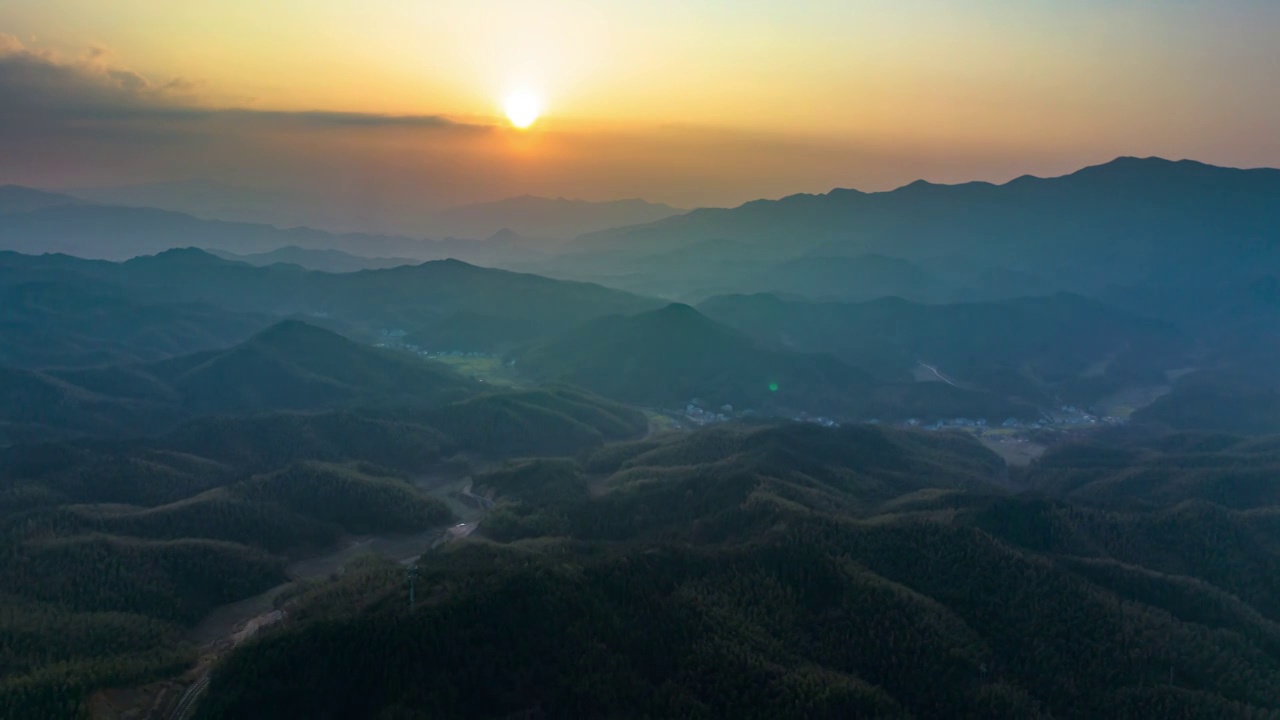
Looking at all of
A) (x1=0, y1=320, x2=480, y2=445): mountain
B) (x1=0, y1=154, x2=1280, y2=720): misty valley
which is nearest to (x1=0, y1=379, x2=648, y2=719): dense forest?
(x1=0, y1=154, x2=1280, y2=720): misty valley

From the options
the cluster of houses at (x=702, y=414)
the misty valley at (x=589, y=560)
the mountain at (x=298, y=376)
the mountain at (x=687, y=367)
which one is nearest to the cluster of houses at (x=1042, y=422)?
the misty valley at (x=589, y=560)

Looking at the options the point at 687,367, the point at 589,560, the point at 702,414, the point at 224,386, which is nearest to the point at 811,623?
the point at 589,560

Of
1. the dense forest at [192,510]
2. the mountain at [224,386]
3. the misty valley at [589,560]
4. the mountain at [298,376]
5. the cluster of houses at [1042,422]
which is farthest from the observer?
the cluster of houses at [1042,422]

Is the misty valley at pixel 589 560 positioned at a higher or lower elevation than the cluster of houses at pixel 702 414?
higher

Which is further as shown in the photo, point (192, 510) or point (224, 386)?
point (224, 386)

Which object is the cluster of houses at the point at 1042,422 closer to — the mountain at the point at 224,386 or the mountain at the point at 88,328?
the mountain at the point at 224,386

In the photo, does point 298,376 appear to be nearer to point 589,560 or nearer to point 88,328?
point 88,328

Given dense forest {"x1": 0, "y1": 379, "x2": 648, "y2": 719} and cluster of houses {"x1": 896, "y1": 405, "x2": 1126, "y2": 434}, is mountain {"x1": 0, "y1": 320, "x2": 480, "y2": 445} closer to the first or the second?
dense forest {"x1": 0, "y1": 379, "x2": 648, "y2": 719}
